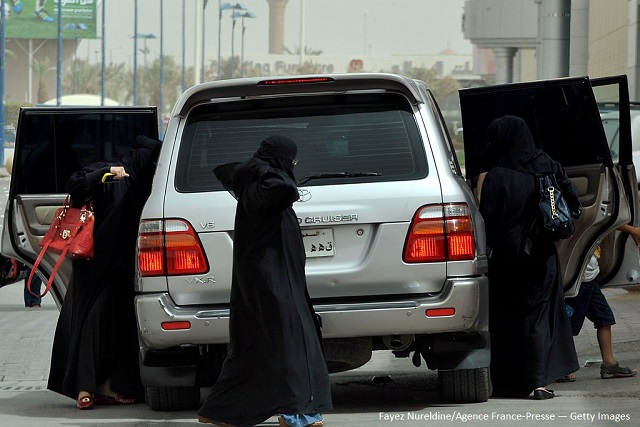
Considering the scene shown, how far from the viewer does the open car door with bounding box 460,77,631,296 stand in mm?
8492

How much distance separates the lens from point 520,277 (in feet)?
26.6

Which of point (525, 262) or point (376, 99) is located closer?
point (376, 99)

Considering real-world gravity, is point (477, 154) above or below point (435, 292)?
above

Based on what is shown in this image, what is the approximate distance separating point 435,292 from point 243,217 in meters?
1.08

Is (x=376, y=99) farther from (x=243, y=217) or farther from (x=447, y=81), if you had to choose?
(x=447, y=81)

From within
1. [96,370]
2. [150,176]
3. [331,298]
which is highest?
[150,176]

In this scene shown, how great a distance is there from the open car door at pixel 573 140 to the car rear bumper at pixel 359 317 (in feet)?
5.23

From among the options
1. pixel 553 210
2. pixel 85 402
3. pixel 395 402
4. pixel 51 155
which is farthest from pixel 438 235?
pixel 51 155

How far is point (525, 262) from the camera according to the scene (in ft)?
26.5

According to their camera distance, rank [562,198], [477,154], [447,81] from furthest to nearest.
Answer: [447,81] → [477,154] → [562,198]

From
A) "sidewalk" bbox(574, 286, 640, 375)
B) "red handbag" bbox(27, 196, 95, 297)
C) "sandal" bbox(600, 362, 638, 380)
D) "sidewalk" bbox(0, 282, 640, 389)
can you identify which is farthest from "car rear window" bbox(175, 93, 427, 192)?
"sidewalk" bbox(574, 286, 640, 375)

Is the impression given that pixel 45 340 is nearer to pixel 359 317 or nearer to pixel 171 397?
pixel 171 397

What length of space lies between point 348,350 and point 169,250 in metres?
1.08

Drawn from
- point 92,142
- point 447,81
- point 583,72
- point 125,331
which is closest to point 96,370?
point 125,331
